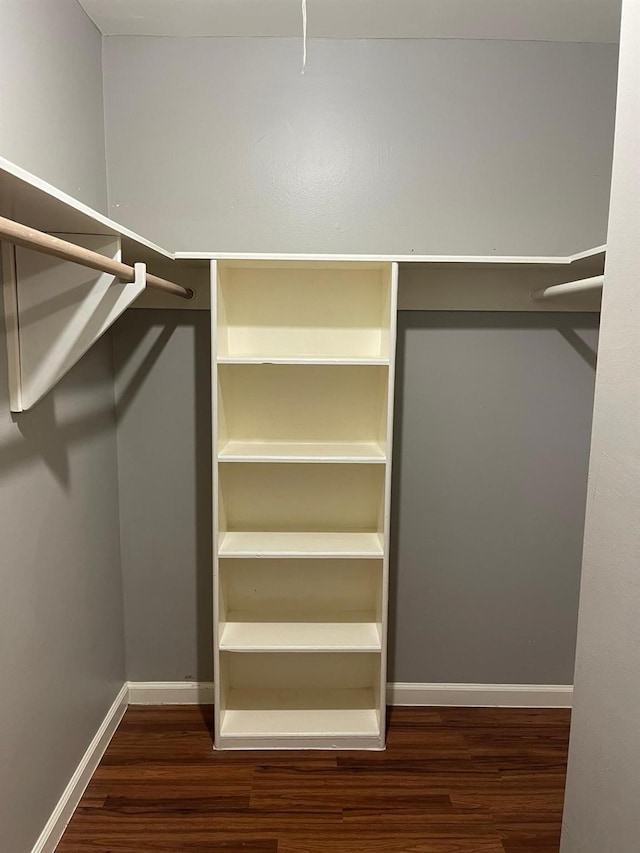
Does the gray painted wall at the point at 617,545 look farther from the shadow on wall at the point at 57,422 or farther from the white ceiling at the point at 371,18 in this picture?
the shadow on wall at the point at 57,422

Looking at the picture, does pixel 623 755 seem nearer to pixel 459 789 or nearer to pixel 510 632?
pixel 459 789

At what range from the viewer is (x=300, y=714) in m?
2.22

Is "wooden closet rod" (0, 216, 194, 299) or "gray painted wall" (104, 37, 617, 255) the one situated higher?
"gray painted wall" (104, 37, 617, 255)

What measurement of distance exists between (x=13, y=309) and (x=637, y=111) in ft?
4.38

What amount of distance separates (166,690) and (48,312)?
156 centimetres

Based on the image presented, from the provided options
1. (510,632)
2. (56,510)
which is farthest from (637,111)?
(510,632)

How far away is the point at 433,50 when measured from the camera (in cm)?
207

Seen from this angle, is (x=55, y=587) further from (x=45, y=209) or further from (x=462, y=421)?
(x=462, y=421)

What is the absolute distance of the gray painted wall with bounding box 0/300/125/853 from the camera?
58.2 inches

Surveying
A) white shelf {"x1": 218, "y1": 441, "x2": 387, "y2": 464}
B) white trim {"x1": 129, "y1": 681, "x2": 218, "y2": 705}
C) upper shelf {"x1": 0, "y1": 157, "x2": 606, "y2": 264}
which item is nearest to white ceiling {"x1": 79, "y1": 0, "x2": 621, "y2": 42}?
upper shelf {"x1": 0, "y1": 157, "x2": 606, "y2": 264}

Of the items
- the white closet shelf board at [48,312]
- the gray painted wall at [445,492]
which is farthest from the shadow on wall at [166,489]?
the white closet shelf board at [48,312]

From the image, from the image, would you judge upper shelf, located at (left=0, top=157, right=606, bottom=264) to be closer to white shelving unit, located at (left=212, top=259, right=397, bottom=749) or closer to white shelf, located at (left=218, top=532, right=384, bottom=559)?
white shelving unit, located at (left=212, top=259, right=397, bottom=749)

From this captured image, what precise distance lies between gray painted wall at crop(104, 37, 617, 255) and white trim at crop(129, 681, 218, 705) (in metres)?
1.64

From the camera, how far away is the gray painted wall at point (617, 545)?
100cm
